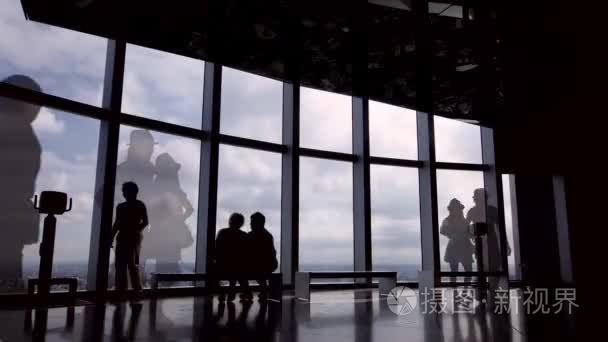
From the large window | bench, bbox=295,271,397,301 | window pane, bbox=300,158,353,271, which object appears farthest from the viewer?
window pane, bbox=300,158,353,271

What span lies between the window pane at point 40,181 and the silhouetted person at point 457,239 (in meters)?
6.67

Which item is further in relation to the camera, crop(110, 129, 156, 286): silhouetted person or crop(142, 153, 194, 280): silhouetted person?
crop(142, 153, 194, 280): silhouetted person

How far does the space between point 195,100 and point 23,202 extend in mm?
2889

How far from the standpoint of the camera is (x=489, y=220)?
9.51 m

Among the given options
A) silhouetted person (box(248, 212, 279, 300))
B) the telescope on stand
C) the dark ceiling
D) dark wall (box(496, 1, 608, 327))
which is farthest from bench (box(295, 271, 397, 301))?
the dark ceiling

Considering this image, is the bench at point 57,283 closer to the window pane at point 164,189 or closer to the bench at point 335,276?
the window pane at point 164,189

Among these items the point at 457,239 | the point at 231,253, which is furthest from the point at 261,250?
the point at 457,239

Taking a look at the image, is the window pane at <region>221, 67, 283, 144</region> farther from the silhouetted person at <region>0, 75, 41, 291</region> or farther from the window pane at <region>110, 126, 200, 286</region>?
the silhouetted person at <region>0, 75, 41, 291</region>

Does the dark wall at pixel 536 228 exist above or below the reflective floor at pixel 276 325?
above

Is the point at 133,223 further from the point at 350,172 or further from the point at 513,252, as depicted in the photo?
the point at 513,252

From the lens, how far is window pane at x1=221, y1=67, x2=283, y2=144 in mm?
7469

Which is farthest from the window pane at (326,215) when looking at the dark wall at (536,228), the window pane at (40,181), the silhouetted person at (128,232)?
the dark wall at (536,228)

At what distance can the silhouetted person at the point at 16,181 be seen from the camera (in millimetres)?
5148

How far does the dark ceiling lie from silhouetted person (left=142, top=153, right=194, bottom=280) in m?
1.89
